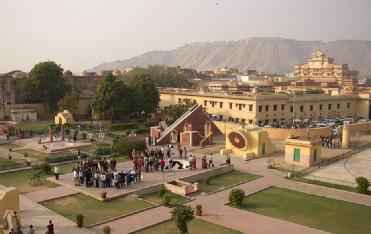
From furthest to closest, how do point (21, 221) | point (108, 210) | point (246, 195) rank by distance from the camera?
1. point (246, 195)
2. point (108, 210)
3. point (21, 221)

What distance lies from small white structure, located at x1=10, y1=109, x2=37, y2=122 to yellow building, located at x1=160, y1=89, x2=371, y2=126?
2419 centimetres

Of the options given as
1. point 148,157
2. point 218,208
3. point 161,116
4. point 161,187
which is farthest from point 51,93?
point 218,208

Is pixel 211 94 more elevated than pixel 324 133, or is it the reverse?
pixel 211 94

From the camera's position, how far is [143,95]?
58781mm

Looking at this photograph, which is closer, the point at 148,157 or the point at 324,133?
the point at 148,157

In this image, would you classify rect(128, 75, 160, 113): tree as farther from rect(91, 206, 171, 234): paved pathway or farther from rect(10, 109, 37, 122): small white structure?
rect(91, 206, 171, 234): paved pathway

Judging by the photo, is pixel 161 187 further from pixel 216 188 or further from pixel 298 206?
pixel 298 206

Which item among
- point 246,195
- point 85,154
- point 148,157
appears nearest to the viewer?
point 246,195

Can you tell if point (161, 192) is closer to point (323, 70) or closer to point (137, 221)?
point (137, 221)

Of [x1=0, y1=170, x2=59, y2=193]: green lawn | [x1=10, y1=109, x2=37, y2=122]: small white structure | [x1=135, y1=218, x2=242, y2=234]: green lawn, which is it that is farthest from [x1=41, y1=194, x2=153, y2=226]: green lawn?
[x1=10, y1=109, x2=37, y2=122]: small white structure

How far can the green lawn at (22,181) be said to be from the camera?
26186 millimetres

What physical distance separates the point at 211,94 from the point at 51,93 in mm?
26078

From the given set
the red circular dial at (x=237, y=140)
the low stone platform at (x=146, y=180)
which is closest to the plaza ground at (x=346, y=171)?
the low stone platform at (x=146, y=180)

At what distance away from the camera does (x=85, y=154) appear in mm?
36625
